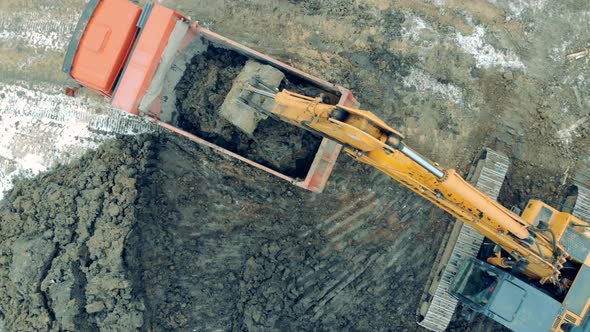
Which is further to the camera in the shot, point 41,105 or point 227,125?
point 41,105

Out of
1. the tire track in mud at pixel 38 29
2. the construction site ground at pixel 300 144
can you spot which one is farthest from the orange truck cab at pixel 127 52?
the tire track in mud at pixel 38 29

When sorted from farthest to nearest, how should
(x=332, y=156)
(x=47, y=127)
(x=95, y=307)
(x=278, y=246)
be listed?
(x=47, y=127) → (x=278, y=246) → (x=332, y=156) → (x=95, y=307)

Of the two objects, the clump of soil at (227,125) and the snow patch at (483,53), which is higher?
the snow patch at (483,53)

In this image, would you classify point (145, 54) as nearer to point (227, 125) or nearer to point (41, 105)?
point (227, 125)

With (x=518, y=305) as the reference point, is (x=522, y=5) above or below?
above

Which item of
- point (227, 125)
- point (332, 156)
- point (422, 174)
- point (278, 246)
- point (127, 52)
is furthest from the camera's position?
point (278, 246)

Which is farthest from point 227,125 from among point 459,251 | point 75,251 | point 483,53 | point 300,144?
point 483,53

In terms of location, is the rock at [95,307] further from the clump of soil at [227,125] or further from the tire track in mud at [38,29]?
the tire track in mud at [38,29]

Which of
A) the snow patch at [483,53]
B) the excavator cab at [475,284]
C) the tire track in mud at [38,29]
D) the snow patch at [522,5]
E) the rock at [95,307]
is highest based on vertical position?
the snow patch at [522,5]
